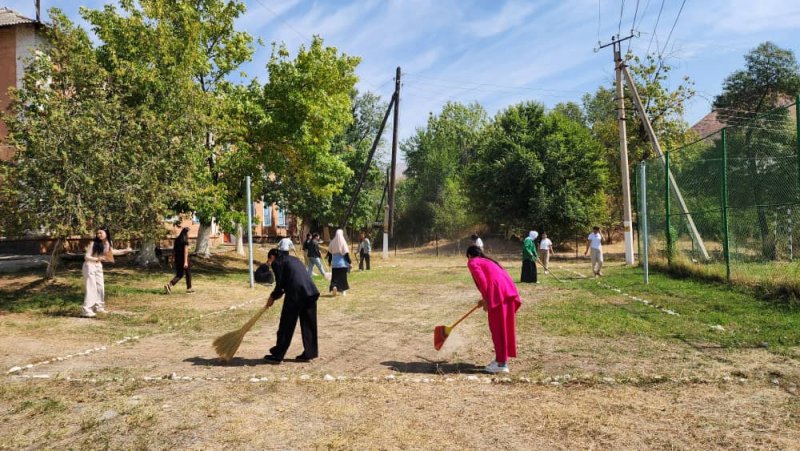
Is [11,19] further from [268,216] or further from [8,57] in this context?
[268,216]

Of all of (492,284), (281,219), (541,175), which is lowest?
(492,284)

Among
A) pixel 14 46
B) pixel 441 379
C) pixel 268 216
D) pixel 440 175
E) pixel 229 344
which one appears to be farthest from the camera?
pixel 440 175

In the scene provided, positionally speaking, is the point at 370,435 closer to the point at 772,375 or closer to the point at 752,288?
the point at 772,375

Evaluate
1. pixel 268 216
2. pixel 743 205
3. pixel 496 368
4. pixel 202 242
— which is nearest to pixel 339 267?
pixel 496 368

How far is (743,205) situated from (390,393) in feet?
36.8

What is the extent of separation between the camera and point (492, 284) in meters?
6.56

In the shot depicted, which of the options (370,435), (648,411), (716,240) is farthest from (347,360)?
(716,240)

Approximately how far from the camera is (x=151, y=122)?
43.6 ft

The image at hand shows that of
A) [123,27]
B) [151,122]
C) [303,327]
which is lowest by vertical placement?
[303,327]

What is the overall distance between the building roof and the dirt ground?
53.5 feet

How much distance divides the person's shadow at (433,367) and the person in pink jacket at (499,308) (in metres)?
0.31

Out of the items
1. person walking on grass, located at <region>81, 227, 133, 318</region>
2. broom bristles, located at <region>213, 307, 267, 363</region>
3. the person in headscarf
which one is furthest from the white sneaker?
the person in headscarf

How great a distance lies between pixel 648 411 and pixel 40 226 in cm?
1188

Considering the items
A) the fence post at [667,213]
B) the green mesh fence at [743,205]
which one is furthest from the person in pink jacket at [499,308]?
the fence post at [667,213]
